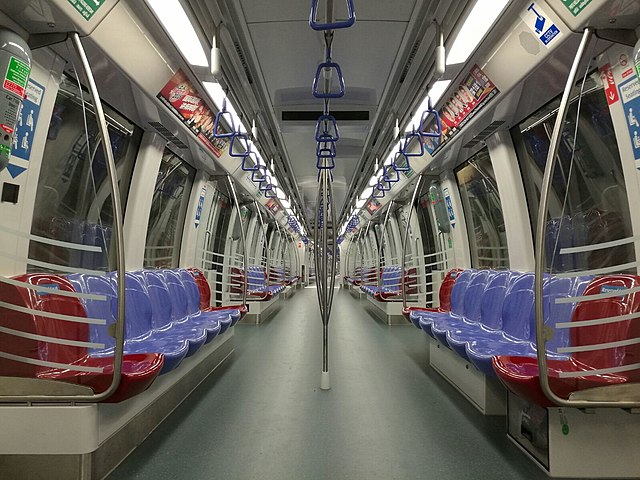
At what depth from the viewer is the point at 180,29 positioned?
261cm

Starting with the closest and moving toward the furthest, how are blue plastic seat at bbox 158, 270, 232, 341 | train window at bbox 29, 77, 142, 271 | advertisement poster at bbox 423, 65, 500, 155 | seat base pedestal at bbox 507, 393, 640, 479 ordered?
seat base pedestal at bbox 507, 393, 640, 479 → train window at bbox 29, 77, 142, 271 → advertisement poster at bbox 423, 65, 500, 155 → blue plastic seat at bbox 158, 270, 232, 341

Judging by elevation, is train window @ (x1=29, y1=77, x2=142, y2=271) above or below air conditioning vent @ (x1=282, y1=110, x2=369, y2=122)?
below

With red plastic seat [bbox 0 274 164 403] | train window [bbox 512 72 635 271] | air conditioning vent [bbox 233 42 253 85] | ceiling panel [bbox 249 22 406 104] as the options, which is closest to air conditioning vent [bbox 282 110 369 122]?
ceiling panel [bbox 249 22 406 104]

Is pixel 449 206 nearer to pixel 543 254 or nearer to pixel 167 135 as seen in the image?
pixel 543 254

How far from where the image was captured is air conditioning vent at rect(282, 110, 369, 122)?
475 centimetres

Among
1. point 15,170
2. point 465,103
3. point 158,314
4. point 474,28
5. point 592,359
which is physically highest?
point 474,28

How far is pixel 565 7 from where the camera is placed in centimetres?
198

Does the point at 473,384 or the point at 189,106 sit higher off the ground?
the point at 189,106

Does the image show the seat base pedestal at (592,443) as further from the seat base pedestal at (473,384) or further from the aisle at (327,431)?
the seat base pedestal at (473,384)

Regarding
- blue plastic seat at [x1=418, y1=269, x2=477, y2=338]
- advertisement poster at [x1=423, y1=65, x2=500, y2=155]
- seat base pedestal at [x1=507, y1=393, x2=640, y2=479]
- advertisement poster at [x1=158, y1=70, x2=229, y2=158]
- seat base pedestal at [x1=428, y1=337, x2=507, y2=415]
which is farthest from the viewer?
blue plastic seat at [x1=418, y1=269, x2=477, y2=338]

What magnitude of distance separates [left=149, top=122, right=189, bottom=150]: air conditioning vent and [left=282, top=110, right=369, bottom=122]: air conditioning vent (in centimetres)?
146

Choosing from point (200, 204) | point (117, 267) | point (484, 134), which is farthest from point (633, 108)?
point (200, 204)

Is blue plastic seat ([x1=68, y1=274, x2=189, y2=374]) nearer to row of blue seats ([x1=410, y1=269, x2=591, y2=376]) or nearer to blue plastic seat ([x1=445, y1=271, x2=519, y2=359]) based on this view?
row of blue seats ([x1=410, y1=269, x2=591, y2=376])

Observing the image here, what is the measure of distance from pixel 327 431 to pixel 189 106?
334 cm
